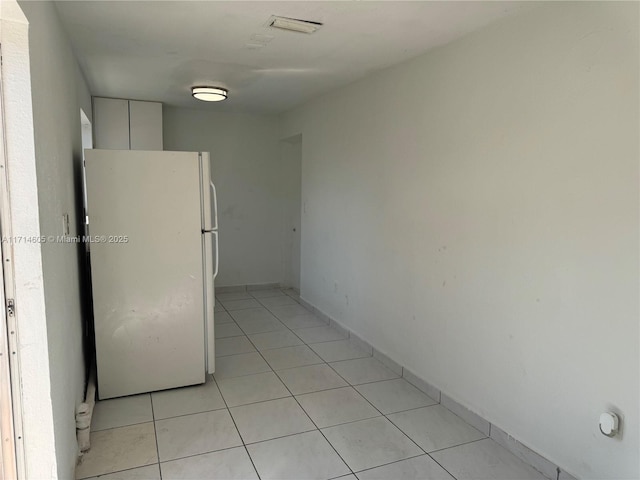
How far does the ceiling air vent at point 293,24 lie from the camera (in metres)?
2.32

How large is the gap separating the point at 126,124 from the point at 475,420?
4307 millimetres

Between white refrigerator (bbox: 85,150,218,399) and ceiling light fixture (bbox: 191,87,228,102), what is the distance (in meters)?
1.36

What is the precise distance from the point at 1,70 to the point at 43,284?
29.2 inches

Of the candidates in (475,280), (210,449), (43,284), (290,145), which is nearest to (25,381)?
(43,284)

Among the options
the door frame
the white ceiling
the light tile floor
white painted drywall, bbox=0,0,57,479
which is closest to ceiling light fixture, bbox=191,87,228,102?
the white ceiling

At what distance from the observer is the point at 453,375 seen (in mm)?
2742

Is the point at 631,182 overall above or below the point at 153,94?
below

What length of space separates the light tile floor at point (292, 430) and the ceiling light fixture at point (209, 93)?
7.81ft

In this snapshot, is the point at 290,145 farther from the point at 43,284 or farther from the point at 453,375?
the point at 43,284

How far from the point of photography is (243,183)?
5.60 meters

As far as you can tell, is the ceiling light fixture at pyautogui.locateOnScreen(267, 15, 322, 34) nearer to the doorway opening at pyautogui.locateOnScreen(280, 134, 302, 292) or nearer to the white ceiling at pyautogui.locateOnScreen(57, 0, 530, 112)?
the white ceiling at pyautogui.locateOnScreen(57, 0, 530, 112)

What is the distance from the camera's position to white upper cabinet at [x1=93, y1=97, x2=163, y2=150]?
14.8 feet

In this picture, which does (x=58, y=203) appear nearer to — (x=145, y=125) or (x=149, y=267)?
(x=149, y=267)

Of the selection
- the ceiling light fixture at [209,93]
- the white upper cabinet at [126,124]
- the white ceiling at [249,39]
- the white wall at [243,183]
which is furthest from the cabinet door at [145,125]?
the ceiling light fixture at [209,93]
